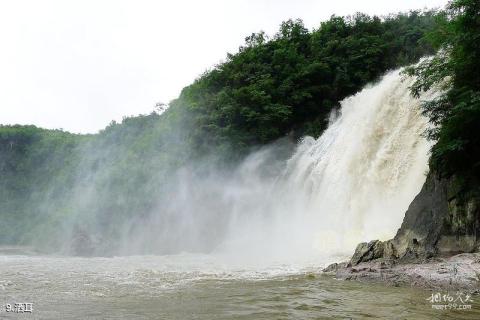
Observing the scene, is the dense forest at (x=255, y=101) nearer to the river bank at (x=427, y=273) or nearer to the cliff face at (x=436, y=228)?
the cliff face at (x=436, y=228)

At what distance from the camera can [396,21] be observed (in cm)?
3069

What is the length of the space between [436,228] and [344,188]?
6483 mm

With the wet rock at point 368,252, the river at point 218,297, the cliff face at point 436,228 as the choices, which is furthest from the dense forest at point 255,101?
the river at point 218,297

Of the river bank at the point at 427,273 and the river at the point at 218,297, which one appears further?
the river bank at the point at 427,273

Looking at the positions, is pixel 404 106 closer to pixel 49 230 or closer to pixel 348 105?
pixel 348 105

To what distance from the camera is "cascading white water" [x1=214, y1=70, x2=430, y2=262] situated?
634 inches

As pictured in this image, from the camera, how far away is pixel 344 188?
18391mm

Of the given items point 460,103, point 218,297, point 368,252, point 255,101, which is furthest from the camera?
point 255,101

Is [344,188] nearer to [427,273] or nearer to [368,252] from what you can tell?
[368,252]

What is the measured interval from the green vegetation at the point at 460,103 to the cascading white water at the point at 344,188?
4.81 ft

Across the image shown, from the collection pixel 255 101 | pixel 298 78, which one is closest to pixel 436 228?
pixel 255 101

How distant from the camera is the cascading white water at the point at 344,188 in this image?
634 inches

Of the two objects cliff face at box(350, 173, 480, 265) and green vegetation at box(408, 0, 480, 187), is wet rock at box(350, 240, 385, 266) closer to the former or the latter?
cliff face at box(350, 173, 480, 265)

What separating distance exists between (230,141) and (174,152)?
6.09m
